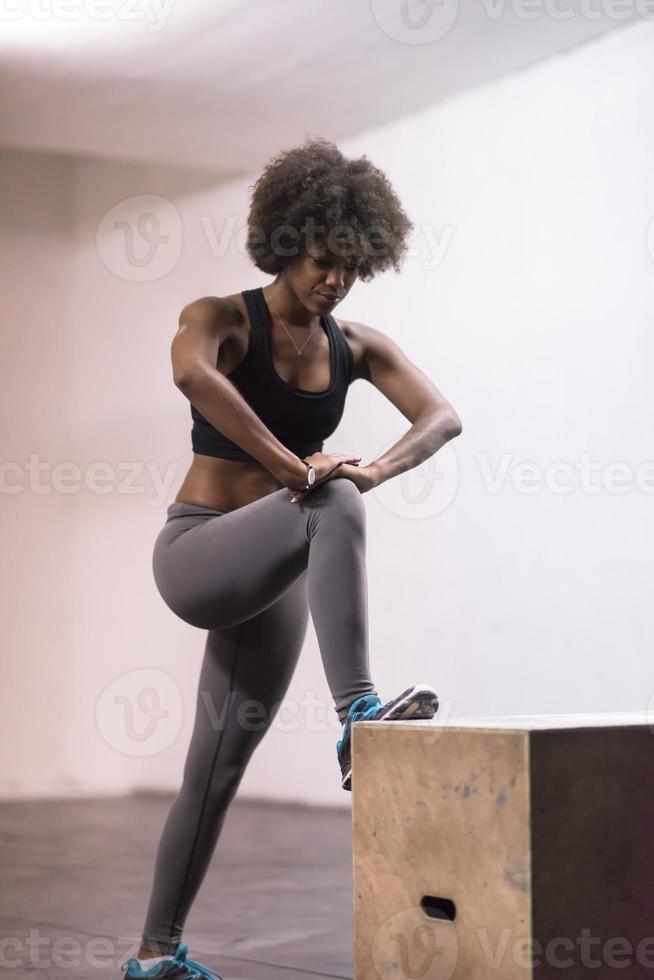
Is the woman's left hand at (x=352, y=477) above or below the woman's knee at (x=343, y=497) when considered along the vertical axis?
above

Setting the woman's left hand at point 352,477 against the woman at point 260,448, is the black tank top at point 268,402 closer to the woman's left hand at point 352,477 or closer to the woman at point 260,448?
the woman at point 260,448

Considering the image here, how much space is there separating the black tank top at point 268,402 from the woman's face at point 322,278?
9 centimetres

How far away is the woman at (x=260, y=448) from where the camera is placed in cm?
185

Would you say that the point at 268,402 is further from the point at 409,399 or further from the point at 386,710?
the point at 386,710

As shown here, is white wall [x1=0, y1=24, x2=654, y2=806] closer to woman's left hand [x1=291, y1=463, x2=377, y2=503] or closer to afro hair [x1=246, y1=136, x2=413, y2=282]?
afro hair [x1=246, y1=136, x2=413, y2=282]

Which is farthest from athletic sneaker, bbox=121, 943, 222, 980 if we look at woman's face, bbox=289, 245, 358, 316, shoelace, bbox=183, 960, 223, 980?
woman's face, bbox=289, 245, 358, 316

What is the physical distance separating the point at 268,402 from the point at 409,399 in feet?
0.94

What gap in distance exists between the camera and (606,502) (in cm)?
379

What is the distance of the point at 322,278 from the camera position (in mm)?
1964

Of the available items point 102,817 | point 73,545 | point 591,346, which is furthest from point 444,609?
point 73,545

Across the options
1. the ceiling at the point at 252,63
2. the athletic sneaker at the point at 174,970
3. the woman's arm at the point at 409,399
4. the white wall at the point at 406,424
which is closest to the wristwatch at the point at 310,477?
the woman's arm at the point at 409,399

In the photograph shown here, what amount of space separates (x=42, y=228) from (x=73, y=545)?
1.48 meters

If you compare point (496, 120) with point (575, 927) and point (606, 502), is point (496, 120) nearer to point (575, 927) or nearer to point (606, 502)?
point (606, 502)

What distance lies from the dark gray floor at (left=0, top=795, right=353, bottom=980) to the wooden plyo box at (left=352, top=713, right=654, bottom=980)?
0.64 meters
